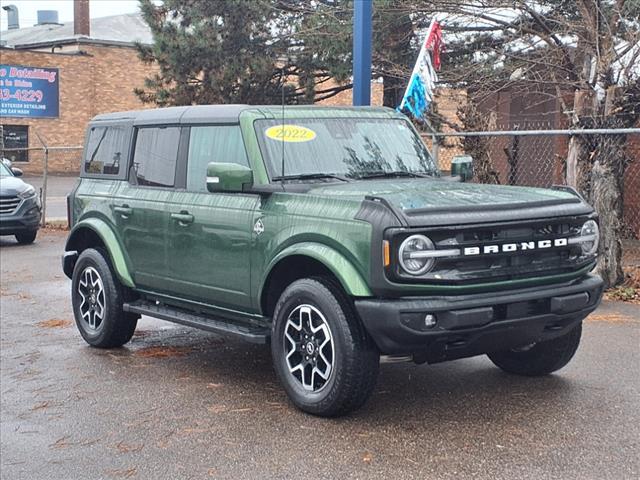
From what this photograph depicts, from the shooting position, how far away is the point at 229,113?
252 inches

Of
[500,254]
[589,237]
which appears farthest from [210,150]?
[589,237]

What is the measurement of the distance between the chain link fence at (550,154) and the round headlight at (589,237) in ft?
10.9

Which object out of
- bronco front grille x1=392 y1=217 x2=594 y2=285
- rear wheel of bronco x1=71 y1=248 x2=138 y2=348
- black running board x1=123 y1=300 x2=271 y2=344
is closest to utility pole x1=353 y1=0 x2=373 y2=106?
rear wheel of bronco x1=71 y1=248 x2=138 y2=348

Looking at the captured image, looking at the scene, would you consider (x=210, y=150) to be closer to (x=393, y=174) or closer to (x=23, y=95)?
(x=393, y=174)

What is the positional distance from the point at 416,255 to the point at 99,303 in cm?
357

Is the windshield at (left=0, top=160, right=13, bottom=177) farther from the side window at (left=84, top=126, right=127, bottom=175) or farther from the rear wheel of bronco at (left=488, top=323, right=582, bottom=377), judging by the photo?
the rear wheel of bronco at (left=488, top=323, right=582, bottom=377)

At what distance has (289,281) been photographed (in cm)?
584

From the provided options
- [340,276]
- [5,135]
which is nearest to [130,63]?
[5,135]

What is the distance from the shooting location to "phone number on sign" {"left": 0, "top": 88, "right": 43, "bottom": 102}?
41031mm

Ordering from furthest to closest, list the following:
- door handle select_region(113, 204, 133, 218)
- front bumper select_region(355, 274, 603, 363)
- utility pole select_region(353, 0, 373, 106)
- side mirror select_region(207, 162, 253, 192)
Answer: utility pole select_region(353, 0, 373, 106) → door handle select_region(113, 204, 133, 218) → side mirror select_region(207, 162, 253, 192) → front bumper select_region(355, 274, 603, 363)

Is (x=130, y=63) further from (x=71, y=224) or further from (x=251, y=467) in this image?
(x=251, y=467)

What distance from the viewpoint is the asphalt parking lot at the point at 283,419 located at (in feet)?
15.3

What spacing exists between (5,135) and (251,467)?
40688mm

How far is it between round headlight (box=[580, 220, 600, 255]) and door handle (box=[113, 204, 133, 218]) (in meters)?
3.49
